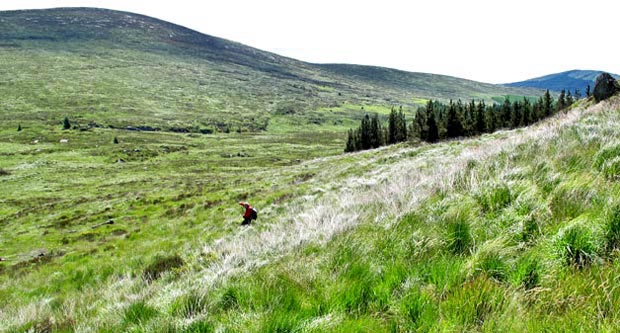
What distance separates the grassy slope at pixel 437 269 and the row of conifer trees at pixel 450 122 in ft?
187

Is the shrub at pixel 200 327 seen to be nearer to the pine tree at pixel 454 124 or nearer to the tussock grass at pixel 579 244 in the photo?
the tussock grass at pixel 579 244

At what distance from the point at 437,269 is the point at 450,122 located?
6269 centimetres

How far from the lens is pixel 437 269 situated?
3.13 metres

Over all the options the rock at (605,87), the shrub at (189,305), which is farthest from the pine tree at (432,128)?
the shrub at (189,305)

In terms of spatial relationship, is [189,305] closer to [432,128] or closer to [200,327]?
[200,327]

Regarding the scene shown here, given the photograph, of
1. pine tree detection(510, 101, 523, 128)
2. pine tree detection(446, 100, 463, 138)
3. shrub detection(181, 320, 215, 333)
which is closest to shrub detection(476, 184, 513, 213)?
shrub detection(181, 320, 215, 333)

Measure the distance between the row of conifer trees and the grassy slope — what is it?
57106 mm

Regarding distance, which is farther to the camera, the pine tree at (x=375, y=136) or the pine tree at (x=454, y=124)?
the pine tree at (x=375, y=136)

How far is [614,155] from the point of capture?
16.2 ft

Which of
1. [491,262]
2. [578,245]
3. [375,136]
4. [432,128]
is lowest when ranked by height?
[375,136]

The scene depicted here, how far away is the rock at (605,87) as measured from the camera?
24469 millimetres

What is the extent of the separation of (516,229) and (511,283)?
1.05 m

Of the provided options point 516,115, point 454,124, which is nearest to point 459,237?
point 454,124

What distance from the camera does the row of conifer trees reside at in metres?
60.1
